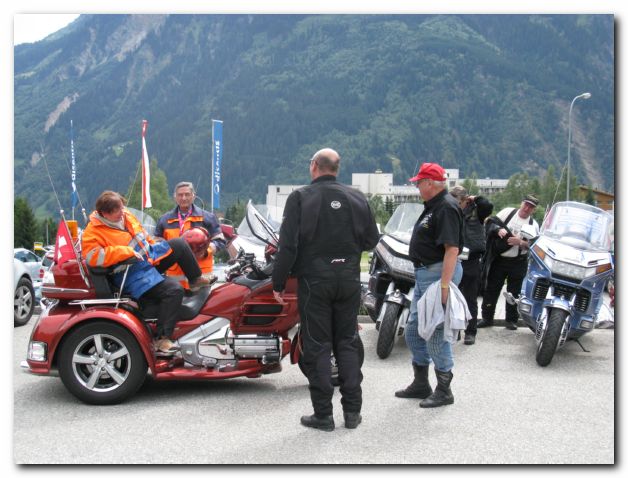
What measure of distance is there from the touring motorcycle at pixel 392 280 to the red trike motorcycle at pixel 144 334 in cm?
150

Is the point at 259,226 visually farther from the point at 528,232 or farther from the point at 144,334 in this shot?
the point at 528,232

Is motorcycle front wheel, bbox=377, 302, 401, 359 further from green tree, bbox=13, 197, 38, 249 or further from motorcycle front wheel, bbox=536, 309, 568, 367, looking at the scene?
green tree, bbox=13, 197, 38, 249

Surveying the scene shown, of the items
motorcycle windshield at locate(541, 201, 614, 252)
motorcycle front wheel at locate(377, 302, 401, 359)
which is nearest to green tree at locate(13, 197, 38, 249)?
motorcycle front wheel at locate(377, 302, 401, 359)

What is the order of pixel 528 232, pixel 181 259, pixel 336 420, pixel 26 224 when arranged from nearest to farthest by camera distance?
pixel 336 420 < pixel 181 259 < pixel 528 232 < pixel 26 224

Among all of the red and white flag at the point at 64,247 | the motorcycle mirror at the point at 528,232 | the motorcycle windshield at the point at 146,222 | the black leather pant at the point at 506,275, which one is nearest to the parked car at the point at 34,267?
the motorcycle windshield at the point at 146,222

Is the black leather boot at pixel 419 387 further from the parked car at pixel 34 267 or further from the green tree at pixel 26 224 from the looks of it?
the green tree at pixel 26 224

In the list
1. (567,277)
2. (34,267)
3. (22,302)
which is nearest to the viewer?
(567,277)

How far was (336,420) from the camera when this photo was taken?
5.14m

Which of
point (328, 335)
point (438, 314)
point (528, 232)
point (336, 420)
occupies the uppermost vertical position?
point (528, 232)

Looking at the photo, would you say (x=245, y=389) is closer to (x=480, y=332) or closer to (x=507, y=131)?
(x=480, y=332)

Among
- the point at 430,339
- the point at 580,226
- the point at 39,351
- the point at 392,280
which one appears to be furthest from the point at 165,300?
the point at 580,226

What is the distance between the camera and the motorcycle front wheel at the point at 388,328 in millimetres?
7043

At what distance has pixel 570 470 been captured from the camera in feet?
14.0

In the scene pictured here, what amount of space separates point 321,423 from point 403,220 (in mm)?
3655
